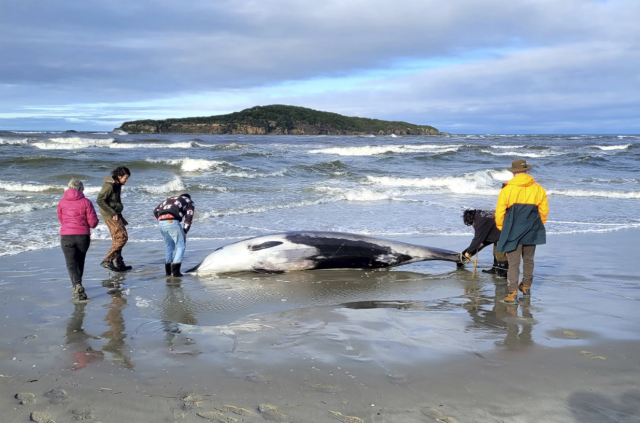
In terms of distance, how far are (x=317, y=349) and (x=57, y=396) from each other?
2.19 meters

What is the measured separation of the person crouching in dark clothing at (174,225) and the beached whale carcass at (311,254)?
0.48 m

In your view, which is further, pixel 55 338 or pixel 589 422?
pixel 55 338

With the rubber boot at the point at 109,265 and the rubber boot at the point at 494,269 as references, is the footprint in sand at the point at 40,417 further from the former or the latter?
the rubber boot at the point at 494,269

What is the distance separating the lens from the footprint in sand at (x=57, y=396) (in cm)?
391

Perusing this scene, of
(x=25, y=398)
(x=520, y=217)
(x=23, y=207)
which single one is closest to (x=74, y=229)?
(x=25, y=398)

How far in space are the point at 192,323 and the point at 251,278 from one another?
2344 millimetres

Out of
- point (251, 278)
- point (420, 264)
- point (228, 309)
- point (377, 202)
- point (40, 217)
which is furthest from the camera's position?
point (377, 202)

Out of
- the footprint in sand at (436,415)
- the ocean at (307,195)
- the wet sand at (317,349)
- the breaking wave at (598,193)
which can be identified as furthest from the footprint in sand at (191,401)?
the breaking wave at (598,193)

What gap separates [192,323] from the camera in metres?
5.97

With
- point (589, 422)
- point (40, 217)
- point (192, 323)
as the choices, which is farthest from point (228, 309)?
point (40, 217)

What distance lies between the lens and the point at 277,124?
116 m

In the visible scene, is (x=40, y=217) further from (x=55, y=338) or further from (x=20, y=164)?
(x=20, y=164)

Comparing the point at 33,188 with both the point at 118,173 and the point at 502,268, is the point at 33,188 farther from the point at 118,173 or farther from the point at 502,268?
the point at 502,268

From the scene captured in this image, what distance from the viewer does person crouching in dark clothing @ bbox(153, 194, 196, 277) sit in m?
7.98
